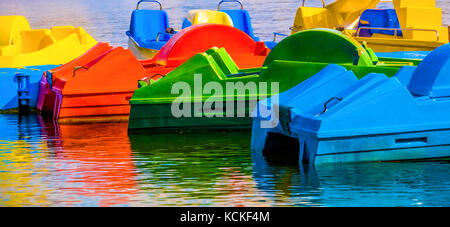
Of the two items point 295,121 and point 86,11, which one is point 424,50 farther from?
point 86,11

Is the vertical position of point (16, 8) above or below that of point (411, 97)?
below

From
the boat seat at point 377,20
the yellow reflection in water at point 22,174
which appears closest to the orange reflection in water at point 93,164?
the yellow reflection in water at point 22,174

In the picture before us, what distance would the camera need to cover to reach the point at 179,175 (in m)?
5.82

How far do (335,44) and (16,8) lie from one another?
128 ft

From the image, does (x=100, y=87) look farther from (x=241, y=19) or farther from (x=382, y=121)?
(x=241, y=19)

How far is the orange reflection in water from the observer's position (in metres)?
5.13

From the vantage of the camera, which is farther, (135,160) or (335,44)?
(335,44)

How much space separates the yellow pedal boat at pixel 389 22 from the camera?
13.5 metres

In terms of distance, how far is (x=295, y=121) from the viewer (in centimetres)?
593

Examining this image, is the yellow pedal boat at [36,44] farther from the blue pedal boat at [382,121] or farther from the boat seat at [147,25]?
the blue pedal boat at [382,121]

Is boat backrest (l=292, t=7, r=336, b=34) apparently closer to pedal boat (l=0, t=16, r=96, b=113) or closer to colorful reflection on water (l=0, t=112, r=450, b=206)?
pedal boat (l=0, t=16, r=96, b=113)

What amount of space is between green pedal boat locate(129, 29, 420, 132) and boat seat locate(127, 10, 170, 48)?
284 inches

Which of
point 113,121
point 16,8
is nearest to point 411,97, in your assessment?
point 113,121

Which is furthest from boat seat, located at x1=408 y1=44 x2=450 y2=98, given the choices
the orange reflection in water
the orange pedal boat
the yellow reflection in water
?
the orange pedal boat
